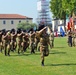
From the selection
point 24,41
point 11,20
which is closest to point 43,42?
point 24,41

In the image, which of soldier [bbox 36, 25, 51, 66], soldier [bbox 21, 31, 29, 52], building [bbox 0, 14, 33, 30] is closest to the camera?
soldier [bbox 36, 25, 51, 66]

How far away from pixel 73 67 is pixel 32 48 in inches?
392

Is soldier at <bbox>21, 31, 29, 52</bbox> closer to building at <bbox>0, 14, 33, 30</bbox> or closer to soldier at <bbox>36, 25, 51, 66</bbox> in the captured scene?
soldier at <bbox>36, 25, 51, 66</bbox>

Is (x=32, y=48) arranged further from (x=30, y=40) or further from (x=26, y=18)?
(x=26, y=18)

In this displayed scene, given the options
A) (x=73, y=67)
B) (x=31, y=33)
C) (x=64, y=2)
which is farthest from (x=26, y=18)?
(x=73, y=67)

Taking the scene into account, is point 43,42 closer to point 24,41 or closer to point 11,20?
point 24,41

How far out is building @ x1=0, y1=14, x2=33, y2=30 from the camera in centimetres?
15400

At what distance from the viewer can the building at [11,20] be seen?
154 m

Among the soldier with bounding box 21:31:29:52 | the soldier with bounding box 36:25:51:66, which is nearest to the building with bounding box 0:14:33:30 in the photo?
the soldier with bounding box 21:31:29:52

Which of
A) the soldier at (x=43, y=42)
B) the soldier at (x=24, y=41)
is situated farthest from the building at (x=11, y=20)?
the soldier at (x=43, y=42)

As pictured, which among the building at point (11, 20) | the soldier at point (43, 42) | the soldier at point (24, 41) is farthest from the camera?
the building at point (11, 20)

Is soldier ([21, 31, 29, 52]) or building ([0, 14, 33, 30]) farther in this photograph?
building ([0, 14, 33, 30])

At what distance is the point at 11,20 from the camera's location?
511 ft

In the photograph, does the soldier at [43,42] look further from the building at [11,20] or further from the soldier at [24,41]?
the building at [11,20]
